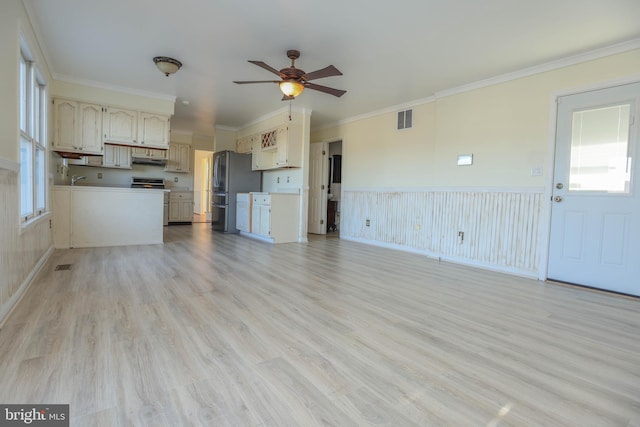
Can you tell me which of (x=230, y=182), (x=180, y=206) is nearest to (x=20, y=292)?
(x=230, y=182)

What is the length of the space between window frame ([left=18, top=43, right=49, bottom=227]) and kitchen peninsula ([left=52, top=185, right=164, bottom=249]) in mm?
523

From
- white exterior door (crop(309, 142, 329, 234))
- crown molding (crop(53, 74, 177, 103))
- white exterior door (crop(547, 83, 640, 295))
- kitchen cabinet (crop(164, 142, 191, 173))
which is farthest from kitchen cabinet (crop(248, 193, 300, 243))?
white exterior door (crop(547, 83, 640, 295))

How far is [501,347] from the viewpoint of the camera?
6.27ft

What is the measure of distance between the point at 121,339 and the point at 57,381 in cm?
43

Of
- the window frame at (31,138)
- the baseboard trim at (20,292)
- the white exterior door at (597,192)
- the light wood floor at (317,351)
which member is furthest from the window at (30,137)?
the white exterior door at (597,192)

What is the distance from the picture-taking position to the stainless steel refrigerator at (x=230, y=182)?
261 inches

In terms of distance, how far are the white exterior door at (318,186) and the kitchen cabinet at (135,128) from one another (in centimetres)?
309

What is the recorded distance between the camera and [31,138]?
10.6 ft

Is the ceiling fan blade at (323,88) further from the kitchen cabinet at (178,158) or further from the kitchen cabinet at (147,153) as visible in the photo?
the kitchen cabinet at (178,158)

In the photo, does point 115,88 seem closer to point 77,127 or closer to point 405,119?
point 77,127

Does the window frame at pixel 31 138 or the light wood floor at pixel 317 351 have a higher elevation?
the window frame at pixel 31 138

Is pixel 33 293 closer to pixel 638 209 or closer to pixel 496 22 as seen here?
pixel 496 22

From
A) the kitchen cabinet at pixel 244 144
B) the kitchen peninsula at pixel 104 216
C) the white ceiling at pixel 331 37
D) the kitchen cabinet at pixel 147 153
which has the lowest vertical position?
the kitchen peninsula at pixel 104 216

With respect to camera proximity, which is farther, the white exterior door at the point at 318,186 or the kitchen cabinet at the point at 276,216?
the white exterior door at the point at 318,186
